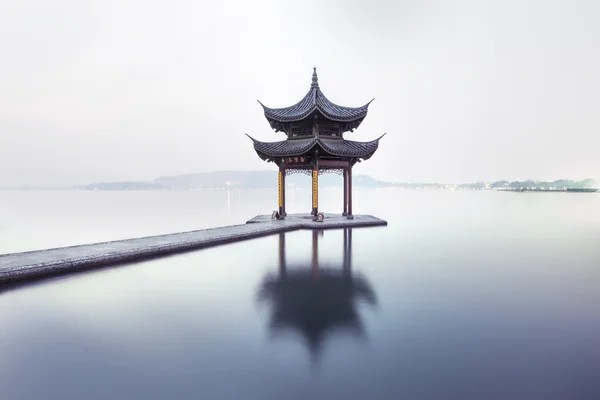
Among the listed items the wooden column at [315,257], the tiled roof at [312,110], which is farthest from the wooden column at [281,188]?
the wooden column at [315,257]

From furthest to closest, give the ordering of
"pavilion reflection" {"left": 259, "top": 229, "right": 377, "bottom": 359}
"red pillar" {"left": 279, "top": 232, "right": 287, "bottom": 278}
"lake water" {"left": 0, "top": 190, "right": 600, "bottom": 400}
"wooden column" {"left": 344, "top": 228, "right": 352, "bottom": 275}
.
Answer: "wooden column" {"left": 344, "top": 228, "right": 352, "bottom": 275} → "red pillar" {"left": 279, "top": 232, "right": 287, "bottom": 278} → "pavilion reflection" {"left": 259, "top": 229, "right": 377, "bottom": 359} → "lake water" {"left": 0, "top": 190, "right": 600, "bottom": 400}

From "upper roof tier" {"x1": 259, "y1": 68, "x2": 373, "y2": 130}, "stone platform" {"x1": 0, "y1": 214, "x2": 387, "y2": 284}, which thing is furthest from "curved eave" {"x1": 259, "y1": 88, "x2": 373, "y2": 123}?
"stone platform" {"x1": 0, "y1": 214, "x2": 387, "y2": 284}

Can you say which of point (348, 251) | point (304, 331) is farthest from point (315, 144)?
point (304, 331)

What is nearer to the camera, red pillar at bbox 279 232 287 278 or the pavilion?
red pillar at bbox 279 232 287 278

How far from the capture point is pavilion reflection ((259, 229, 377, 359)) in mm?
6332

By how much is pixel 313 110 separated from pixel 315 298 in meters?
14.7

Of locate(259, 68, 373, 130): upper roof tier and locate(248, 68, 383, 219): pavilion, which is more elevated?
locate(259, 68, 373, 130): upper roof tier

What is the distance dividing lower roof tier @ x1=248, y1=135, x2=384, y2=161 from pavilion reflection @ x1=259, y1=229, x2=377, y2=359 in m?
9.88

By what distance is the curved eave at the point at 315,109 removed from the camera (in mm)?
21328

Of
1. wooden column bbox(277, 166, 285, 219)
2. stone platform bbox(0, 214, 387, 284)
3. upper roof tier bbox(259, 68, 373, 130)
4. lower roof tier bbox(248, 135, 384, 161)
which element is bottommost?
stone platform bbox(0, 214, 387, 284)

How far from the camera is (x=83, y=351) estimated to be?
5508 millimetres

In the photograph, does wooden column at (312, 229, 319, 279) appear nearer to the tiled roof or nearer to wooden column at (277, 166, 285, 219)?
wooden column at (277, 166, 285, 219)

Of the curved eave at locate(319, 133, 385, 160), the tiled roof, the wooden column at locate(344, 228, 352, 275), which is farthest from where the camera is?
the tiled roof

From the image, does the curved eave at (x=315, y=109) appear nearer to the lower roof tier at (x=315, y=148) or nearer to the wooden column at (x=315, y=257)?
the lower roof tier at (x=315, y=148)
